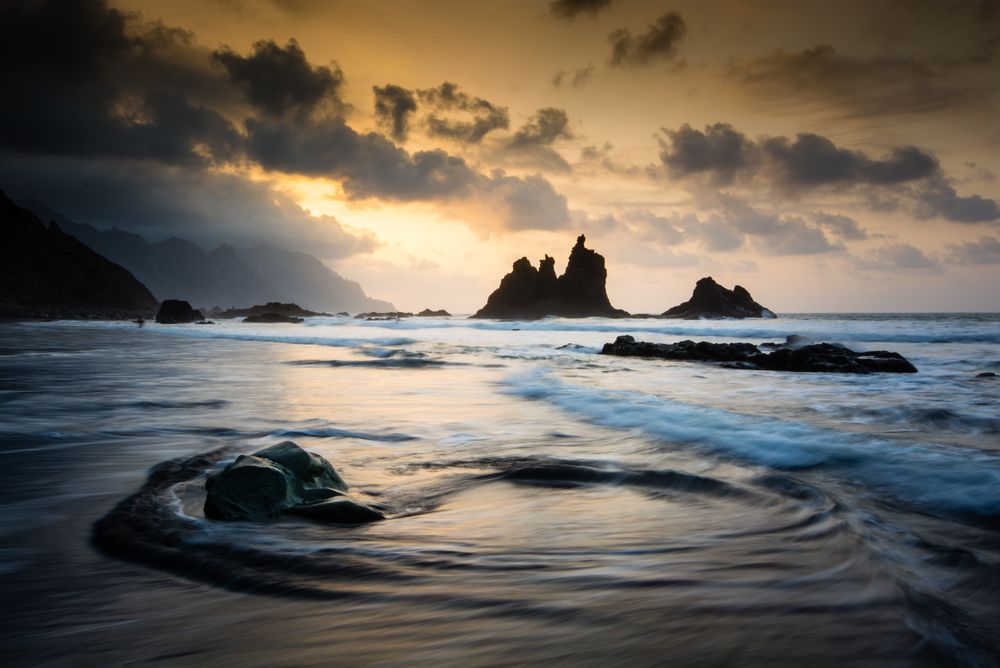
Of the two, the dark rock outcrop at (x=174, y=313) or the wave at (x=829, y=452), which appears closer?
the wave at (x=829, y=452)

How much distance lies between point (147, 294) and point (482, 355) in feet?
398

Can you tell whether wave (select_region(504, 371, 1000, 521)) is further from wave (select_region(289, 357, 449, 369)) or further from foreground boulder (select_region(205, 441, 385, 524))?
wave (select_region(289, 357, 449, 369))

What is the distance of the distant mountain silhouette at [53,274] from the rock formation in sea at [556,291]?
7181 centimetres

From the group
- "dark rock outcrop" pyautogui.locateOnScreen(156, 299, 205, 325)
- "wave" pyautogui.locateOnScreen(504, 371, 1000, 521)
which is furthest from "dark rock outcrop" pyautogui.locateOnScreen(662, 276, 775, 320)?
"wave" pyautogui.locateOnScreen(504, 371, 1000, 521)

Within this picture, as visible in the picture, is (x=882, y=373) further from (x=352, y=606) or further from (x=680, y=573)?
(x=352, y=606)

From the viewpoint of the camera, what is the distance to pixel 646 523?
4.05 metres

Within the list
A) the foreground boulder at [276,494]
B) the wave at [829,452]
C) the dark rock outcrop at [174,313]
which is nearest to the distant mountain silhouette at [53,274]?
the dark rock outcrop at [174,313]

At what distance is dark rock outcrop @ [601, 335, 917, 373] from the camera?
1641 centimetres

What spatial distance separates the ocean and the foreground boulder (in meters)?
0.15

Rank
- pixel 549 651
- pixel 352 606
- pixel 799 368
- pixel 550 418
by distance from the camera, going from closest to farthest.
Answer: pixel 549 651, pixel 352 606, pixel 550 418, pixel 799 368

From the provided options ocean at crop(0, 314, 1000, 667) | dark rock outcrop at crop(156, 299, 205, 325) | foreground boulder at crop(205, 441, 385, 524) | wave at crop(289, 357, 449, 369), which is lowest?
wave at crop(289, 357, 449, 369)

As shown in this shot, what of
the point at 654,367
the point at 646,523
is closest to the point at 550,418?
the point at 646,523

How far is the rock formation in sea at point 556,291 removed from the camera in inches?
4267

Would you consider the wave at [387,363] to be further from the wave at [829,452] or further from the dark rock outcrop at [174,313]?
the dark rock outcrop at [174,313]
